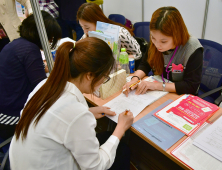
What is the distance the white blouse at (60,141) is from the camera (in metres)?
0.66

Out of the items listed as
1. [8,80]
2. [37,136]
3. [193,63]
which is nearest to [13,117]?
[8,80]

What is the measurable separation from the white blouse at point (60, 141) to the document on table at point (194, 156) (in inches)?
15.1

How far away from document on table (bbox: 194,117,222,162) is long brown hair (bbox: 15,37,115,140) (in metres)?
0.57

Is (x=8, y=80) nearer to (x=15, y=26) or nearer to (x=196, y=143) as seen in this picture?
(x=15, y=26)

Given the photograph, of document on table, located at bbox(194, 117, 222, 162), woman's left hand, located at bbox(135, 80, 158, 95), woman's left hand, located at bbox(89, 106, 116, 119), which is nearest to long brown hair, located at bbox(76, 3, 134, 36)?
woman's left hand, located at bbox(135, 80, 158, 95)

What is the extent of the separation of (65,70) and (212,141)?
0.75m

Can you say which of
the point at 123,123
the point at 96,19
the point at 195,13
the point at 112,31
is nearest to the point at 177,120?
the point at 123,123

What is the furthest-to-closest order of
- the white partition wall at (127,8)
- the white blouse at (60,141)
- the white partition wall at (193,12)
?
1. the white partition wall at (127,8)
2. the white partition wall at (193,12)
3. the white blouse at (60,141)

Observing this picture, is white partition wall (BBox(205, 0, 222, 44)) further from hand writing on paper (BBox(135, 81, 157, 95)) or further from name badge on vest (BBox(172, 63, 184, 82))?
hand writing on paper (BBox(135, 81, 157, 95))

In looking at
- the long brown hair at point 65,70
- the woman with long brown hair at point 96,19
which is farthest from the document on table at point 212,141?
the woman with long brown hair at point 96,19

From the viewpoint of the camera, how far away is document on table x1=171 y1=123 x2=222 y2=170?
28.6 inches

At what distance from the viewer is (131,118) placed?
38.2 inches

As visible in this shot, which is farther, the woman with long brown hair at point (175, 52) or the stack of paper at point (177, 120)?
the woman with long brown hair at point (175, 52)

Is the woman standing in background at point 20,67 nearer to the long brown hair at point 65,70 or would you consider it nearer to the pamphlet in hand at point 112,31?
the pamphlet in hand at point 112,31
